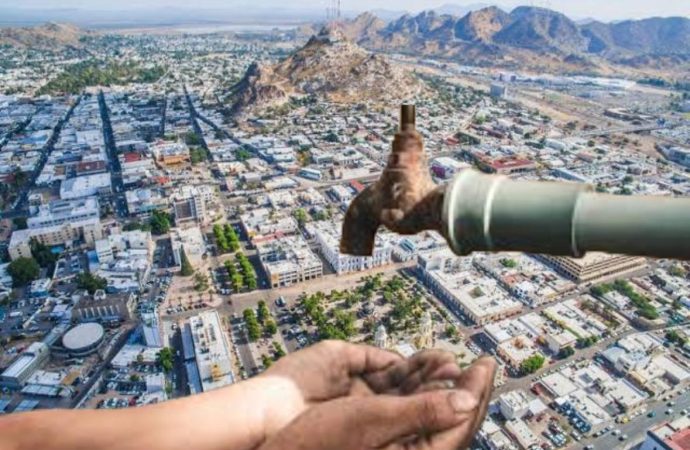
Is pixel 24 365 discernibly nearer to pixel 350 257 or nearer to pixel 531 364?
pixel 350 257

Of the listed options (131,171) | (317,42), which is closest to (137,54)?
(317,42)

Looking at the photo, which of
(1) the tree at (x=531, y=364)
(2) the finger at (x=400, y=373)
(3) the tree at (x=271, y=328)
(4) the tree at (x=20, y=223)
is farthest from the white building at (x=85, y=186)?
(2) the finger at (x=400, y=373)

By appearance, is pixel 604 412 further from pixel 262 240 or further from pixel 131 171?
pixel 131 171

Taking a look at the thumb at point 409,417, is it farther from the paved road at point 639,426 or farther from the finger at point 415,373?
the paved road at point 639,426

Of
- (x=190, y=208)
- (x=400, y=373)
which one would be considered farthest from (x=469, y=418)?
(x=190, y=208)

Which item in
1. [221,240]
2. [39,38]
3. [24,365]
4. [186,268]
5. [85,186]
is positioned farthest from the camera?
[39,38]

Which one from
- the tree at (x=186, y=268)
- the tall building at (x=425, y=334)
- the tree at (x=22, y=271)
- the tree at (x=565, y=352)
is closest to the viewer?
the tree at (x=565, y=352)
